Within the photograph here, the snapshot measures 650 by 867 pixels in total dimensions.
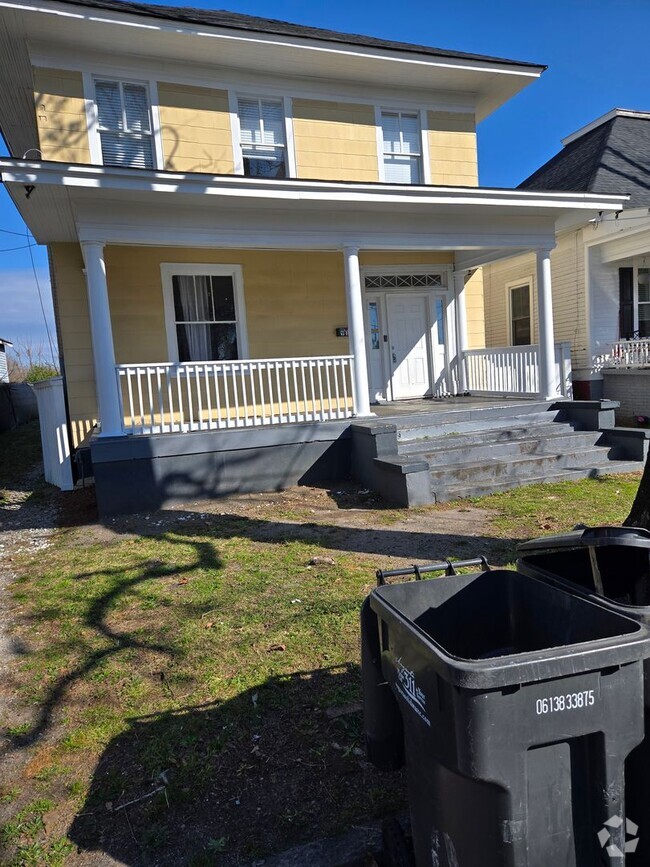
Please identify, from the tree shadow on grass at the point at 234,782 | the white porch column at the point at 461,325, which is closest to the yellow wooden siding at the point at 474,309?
the white porch column at the point at 461,325

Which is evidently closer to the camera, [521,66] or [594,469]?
[594,469]

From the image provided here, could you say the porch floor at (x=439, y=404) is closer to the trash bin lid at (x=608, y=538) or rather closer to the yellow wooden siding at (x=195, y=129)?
the yellow wooden siding at (x=195, y=129)

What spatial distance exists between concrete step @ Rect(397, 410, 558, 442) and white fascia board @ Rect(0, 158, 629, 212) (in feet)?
10.7

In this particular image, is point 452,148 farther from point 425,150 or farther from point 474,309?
point 474,309

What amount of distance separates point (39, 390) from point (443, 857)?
9214 mm

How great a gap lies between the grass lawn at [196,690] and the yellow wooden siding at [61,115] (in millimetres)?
5998

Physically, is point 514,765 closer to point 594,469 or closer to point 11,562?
point 11,562

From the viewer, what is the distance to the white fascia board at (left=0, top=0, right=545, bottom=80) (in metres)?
8.06

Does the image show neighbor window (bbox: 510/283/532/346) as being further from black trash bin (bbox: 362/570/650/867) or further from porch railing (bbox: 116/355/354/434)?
black trash bin (bbox: 362/570/650/867)

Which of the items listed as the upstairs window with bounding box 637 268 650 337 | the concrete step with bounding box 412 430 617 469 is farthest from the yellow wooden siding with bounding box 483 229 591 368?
the concrete step with bounding box 412 430 617 469

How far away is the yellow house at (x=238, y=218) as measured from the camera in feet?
25.9

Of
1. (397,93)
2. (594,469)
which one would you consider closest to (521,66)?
(397,93)

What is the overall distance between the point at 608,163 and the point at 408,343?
6.99 meters

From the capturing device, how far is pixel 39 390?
367 inches
